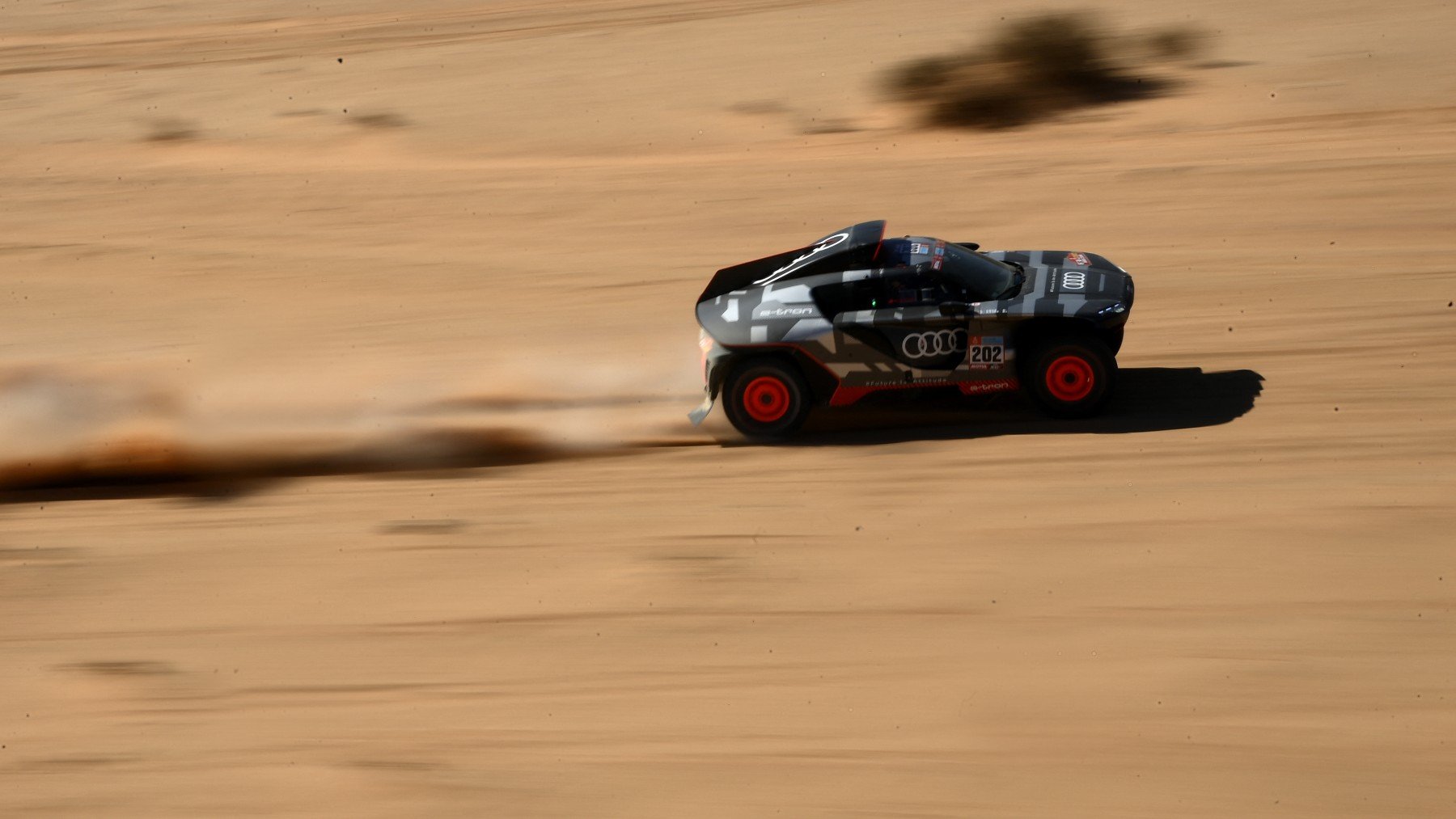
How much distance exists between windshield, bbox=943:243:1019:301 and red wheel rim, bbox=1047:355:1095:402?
2.00ft

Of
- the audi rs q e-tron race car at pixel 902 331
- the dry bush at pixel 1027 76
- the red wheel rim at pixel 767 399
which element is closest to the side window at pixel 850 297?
the audi rs q e-tron race car at pixel 902 331

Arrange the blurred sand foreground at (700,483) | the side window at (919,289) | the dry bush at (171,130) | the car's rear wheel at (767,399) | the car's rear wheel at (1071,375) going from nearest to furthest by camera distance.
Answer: the blurred sand foreground at (700,483), the car's rear wheel at (1071,375), the side window at (919,289), the car's rear wheel at (767,399), the dry bush at (171,130)

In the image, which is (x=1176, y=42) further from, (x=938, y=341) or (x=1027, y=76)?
(x=938, y=341)

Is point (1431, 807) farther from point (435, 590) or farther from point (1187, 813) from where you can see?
point (435, 590)

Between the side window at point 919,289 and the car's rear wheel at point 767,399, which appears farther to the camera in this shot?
the car's rear wheel at point 767,399

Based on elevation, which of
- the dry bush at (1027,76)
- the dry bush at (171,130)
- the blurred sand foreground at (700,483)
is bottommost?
the blurred sand foreground at (700,483)

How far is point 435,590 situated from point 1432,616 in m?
5.38

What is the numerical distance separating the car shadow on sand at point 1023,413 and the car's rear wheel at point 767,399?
0.22 meters

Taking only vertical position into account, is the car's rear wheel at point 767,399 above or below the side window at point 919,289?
below

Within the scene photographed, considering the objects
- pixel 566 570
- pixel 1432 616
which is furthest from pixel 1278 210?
pixel 566 570

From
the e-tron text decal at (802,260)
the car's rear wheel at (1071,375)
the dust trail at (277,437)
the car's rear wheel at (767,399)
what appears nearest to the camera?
the car's rear wheel at (1071,375)

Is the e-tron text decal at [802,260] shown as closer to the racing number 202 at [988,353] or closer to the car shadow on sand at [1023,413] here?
the car shadow on sand at [1023,413]

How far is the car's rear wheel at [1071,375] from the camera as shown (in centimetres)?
958

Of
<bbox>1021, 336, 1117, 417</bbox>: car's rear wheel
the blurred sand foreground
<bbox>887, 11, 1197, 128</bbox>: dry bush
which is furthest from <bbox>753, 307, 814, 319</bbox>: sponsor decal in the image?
<bbox>887, 11, 1197, 128</bbox>: dry bush
